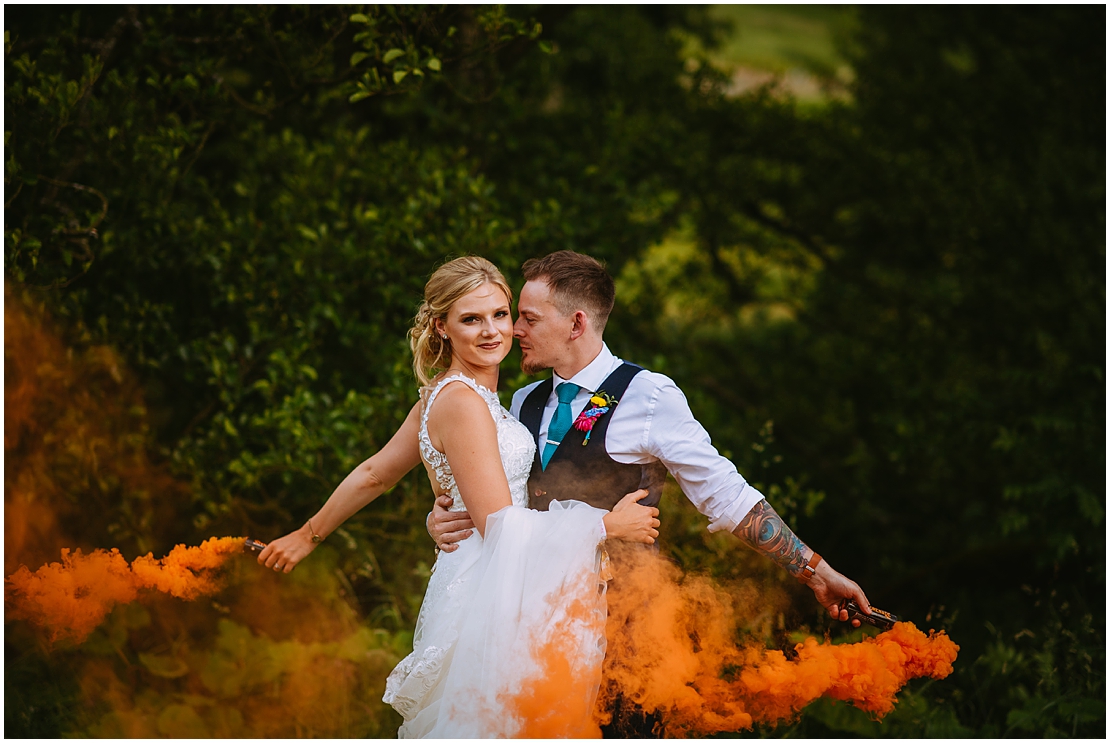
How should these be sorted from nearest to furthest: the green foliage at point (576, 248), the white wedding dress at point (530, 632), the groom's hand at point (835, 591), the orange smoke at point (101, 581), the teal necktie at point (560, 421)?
the white wedding dress at point (530, 632) < the groom's hand at point (835, 591) < the teal necktie at point (560, 421) < the orange smoke at point (101, 581) < the green foliage at point (576, 248)

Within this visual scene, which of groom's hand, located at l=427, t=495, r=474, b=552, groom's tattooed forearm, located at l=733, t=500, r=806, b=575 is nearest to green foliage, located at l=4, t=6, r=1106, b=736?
groom's tattooed forearm, located at l=733, t=500, r=806, b=575

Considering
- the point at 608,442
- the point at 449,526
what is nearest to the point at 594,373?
the point at 608,442

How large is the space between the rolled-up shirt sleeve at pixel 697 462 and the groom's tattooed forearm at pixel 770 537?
3 centimetres

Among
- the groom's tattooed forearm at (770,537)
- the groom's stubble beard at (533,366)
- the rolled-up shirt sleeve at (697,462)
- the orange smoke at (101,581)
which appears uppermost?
the groom's stubble beard at (533,366)

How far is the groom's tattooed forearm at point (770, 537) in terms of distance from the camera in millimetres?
2658

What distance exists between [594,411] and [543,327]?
35 centimetres

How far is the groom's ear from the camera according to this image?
9.34ft

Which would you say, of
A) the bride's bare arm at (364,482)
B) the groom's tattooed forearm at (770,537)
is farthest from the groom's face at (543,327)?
the groom's tattooed forearm at (770,537)

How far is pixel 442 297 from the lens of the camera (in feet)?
9.13

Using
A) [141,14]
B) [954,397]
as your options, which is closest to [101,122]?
[141,14]

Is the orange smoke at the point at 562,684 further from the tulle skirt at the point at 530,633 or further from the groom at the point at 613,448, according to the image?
the groom at the point at 613,448

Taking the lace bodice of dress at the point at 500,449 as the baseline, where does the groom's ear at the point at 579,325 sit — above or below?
above

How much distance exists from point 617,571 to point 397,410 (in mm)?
2028

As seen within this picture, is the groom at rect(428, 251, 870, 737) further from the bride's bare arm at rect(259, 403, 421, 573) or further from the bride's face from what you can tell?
the bride's bare arm at rect(259, 403, 421, 573)
